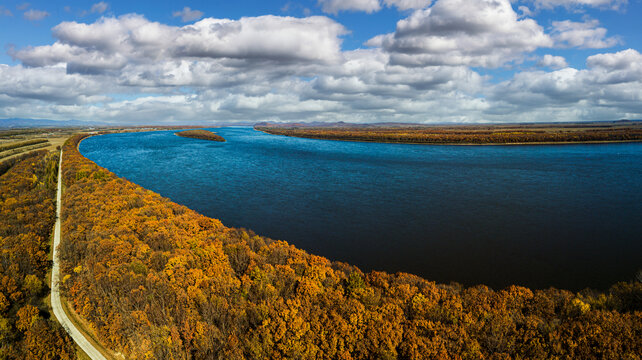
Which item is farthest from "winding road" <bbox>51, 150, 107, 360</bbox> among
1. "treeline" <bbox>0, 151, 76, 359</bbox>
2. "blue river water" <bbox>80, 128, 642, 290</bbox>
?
"blue river water" <bbox>80, 128, 642, 290</bbox>

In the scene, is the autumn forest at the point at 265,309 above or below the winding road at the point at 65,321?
above

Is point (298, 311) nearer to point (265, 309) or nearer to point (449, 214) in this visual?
point (265, 309)

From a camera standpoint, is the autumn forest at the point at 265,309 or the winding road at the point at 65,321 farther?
the winding road at the point at 65,321

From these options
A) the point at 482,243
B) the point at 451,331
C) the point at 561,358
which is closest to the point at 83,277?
the point at 451,331

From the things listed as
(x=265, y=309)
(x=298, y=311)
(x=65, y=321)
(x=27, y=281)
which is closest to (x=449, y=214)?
(x=298, y=311)

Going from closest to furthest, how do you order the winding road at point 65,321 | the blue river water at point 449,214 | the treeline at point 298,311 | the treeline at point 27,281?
the treeline at point 298,311 → the treeline at point 27,281 → the winding road at point 65,321 → the blue river water at point 449,214

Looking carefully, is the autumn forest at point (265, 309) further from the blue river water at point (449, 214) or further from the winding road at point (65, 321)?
the blue river water at point (449, 214)

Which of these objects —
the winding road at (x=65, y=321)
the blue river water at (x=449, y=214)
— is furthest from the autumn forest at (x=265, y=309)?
the blue river water at (x=449, y=214)
